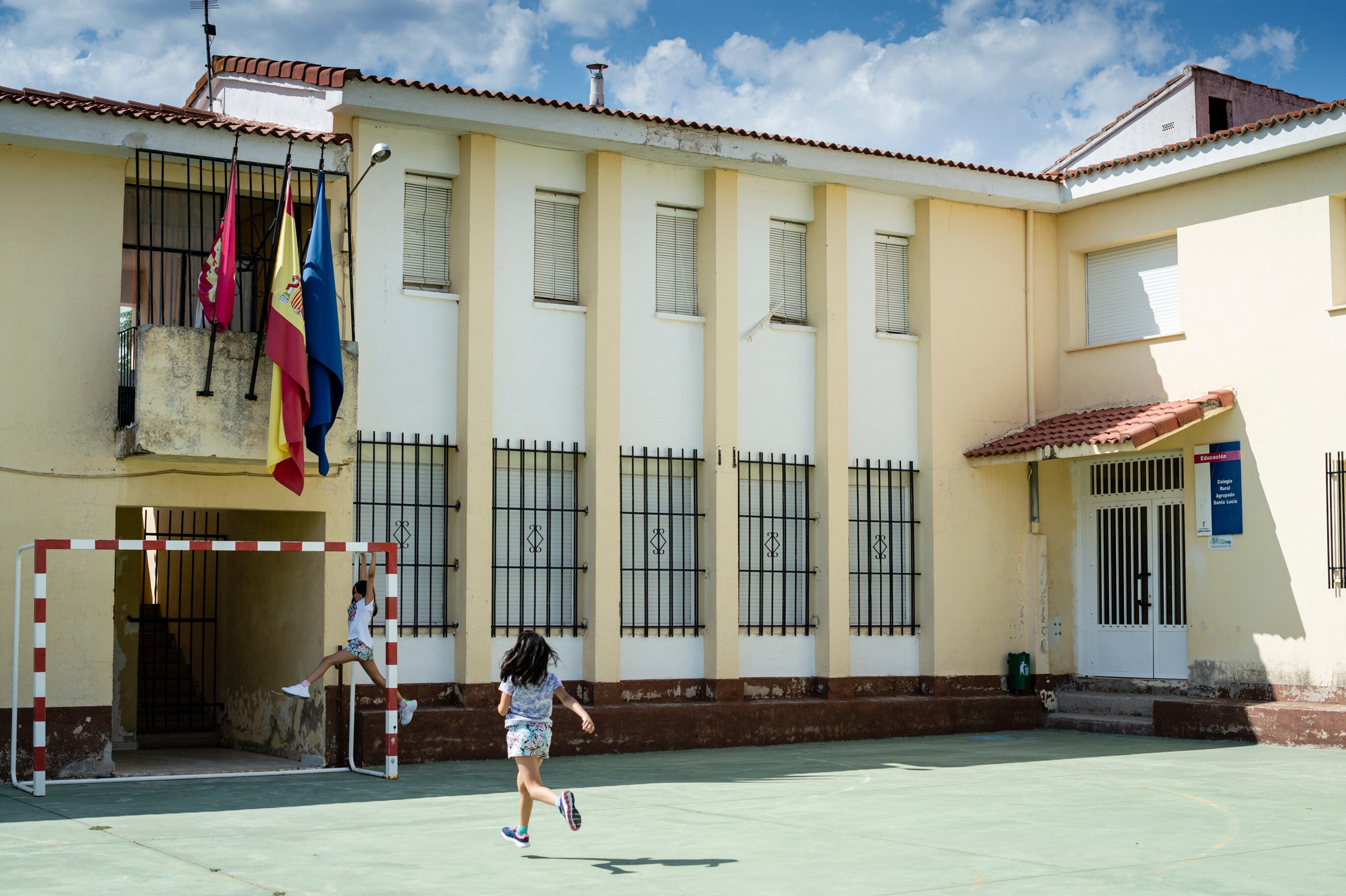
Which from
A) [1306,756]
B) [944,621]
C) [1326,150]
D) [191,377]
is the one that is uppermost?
[1326,150]

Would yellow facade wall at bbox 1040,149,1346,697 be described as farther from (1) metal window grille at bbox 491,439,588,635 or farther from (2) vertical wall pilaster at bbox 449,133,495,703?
(2) vertical wall pilaster at bbox 449,133,495,703

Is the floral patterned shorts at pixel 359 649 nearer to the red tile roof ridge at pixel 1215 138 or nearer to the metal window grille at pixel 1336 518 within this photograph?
the metal window grille at pixel 1336 518

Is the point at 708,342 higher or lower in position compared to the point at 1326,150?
lower

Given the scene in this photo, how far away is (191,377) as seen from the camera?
1278cm

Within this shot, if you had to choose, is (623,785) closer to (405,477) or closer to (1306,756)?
(405,477)

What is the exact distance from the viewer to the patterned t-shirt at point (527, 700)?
8945mm

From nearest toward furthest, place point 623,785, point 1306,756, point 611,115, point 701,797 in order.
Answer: point 701,797, point 623,785, point 1306,756, point 611,115

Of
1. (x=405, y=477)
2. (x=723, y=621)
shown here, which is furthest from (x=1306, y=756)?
(x=405, y=477)

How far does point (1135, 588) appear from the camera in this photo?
17.8 m

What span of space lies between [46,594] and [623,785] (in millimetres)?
5313

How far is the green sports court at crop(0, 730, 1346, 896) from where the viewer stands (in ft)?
26.1

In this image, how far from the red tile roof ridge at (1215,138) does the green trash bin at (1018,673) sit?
19.7 feet

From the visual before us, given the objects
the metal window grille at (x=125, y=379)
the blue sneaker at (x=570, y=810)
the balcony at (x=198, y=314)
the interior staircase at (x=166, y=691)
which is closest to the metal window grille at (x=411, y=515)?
the balcony at (x=198, y=314)

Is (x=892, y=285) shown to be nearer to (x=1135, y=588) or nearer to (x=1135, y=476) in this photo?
(x=1135, y=476)
